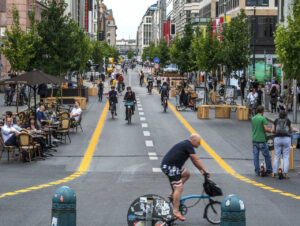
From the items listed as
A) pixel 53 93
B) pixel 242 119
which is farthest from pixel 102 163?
pixel 53 93

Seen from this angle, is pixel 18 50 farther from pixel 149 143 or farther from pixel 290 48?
pixel 290 48

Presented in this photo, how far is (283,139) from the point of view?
1552cm

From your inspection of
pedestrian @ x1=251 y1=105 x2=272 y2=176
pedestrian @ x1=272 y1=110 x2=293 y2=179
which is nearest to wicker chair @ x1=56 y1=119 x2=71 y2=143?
pedestrian @ x1=251 y1=105 x2=272 y2=176

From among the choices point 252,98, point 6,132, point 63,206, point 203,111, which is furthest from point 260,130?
point 203,111

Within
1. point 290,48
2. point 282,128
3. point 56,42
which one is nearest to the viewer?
point 282,128

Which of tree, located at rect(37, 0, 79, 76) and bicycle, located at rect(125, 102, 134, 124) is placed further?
tree, located at rect(37, 0, 79, 76)

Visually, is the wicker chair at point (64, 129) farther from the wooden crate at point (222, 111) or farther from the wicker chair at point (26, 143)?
the wooden crate at point (222, 111)

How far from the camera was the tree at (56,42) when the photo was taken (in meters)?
35.3

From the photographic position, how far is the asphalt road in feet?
35.8

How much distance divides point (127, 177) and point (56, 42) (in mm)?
20993

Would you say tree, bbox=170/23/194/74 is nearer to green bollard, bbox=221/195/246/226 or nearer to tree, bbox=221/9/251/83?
tree, bbox=221/9/251/83

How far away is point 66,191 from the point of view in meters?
8.15

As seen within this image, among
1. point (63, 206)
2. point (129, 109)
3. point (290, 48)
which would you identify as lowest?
point (129, 109)

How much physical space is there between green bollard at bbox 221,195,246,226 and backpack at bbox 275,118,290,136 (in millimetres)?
7787
